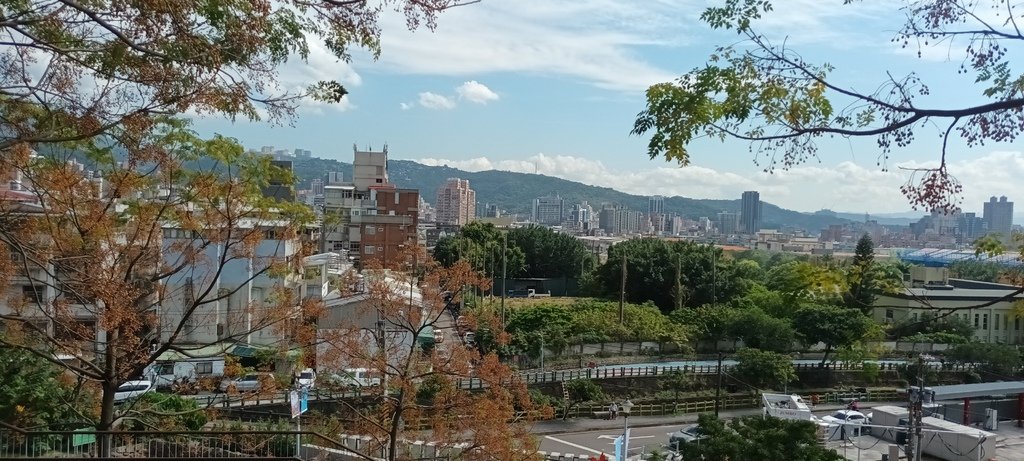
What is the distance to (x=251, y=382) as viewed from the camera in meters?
16.5

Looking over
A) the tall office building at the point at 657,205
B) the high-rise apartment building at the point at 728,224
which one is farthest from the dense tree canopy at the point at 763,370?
the tall office building at the point at 657,205

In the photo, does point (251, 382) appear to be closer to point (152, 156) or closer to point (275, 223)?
point (275, 223)

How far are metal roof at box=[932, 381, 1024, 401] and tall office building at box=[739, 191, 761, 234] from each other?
153m

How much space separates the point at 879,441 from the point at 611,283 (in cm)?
1814

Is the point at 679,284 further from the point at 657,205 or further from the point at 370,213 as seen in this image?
the point at 657,205

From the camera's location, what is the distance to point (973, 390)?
59.3ft

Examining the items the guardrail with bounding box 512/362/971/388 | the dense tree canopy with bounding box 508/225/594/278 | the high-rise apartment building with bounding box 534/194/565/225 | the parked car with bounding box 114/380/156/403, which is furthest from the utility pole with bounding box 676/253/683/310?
the high-rise apartment building with bounding box 534/194/565/225

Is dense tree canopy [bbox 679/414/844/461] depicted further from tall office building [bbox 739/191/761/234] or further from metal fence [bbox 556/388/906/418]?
tall office building [bbox 739/191/761/234]

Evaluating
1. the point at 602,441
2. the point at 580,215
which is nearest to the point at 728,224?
the point at 580,215

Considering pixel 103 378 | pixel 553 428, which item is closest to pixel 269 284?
pixel 553 428

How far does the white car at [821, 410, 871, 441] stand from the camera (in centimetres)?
1569

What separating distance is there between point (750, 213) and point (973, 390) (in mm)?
159345

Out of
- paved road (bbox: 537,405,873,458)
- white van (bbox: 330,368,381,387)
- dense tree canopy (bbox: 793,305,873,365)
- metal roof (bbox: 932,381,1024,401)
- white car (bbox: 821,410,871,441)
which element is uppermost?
white van (bbox: 330,368,381,387)

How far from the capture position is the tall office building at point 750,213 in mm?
168375
